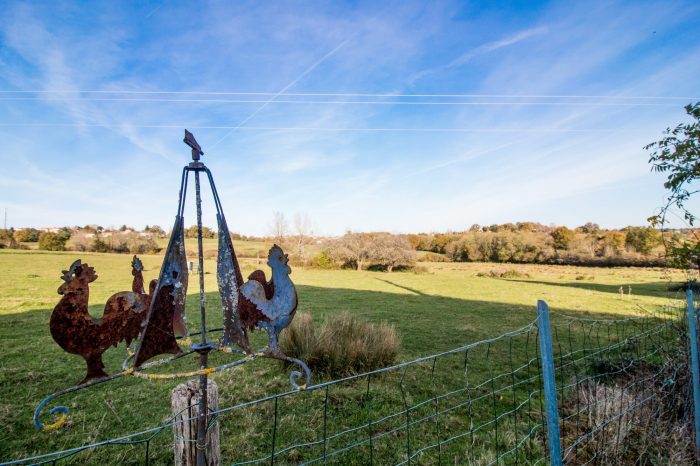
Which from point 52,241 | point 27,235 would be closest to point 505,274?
point 52,241

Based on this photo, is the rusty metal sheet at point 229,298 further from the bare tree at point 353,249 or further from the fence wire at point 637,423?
the bare tree at point 353,249

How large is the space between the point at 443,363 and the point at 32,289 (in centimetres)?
1469

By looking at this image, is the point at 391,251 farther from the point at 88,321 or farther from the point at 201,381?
the point at 88,321

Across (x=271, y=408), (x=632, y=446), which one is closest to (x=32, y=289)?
(x=271, y=408)

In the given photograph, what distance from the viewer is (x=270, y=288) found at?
170 cm

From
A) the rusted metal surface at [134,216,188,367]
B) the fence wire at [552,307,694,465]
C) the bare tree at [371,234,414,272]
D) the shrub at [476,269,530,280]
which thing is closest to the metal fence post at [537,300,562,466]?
the fence wire at [552,307,694,465]

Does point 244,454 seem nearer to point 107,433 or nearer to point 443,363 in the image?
point 107,433

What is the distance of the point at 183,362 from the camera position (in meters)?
6.18

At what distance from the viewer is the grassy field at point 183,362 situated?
147 inches

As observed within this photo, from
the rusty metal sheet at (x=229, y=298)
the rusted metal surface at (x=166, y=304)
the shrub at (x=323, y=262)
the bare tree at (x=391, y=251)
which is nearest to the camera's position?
the rusted metal surface at (x=166, y=304)

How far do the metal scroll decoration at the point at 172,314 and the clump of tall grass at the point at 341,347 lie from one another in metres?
4.14

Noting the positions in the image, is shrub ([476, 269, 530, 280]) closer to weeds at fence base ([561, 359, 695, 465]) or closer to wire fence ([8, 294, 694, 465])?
wire fence ([8, 294, 694, 465])

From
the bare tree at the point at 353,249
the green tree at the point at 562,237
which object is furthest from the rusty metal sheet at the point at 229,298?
the green tree at the point at 562,237

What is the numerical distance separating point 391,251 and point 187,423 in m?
28.6
